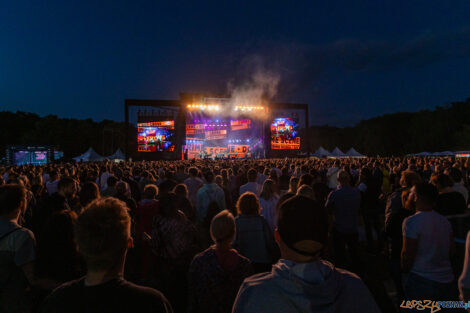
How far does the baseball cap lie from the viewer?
46.5 inches

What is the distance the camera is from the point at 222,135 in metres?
39.0

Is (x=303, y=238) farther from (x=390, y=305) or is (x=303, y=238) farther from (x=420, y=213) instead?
(x=390, y=305)

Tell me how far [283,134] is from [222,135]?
9.17 meters

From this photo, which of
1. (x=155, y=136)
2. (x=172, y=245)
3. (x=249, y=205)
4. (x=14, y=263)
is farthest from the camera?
(x=155, y=136)

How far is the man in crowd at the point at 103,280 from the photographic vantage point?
1155 millimetres

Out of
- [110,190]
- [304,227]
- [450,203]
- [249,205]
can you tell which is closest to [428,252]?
[450,203]

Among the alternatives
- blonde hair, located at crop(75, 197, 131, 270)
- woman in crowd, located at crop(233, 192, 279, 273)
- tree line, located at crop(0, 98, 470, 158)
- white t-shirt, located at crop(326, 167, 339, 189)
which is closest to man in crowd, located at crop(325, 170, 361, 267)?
woman in crowd, located at crop(233, 192, 279, 273)

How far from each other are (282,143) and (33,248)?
33591 millimetres

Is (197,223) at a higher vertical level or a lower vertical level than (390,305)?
higher

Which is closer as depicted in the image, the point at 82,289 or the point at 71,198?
the point at 82,289

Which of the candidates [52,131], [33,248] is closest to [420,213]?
[33,248]

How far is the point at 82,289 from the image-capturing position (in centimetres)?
119

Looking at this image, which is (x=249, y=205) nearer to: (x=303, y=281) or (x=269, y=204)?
(x=269, y=204)

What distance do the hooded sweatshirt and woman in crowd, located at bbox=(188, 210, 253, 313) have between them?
4.09 ft
